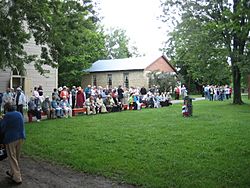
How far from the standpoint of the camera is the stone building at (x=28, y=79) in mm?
25723

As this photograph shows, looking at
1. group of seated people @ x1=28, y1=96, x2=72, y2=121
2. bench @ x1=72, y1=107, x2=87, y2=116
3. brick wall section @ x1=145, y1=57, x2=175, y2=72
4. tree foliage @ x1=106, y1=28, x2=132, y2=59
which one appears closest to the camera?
group of seated people @ x1=28, y1=96, x2=72, y2=121

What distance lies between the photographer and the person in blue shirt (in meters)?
7.07

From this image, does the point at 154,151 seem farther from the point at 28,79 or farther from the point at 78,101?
the point at 28,79

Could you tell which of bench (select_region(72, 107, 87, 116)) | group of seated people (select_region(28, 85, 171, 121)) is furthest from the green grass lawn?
bench (select_region(72, 107, 87, 116))

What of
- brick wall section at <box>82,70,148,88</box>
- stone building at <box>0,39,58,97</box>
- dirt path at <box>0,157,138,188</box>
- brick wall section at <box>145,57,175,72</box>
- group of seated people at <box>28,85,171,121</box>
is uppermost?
brick wall section at <box>145,57,175,72</box>

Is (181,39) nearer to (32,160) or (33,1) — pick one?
(33,1)

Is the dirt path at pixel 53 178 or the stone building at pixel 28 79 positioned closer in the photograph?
the dirt path at pixel 53 178

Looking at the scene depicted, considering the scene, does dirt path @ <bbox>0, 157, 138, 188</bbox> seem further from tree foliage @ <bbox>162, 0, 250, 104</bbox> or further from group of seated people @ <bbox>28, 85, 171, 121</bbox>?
tree foliage @ <bbox>162, 0, 250, 104</bbox>

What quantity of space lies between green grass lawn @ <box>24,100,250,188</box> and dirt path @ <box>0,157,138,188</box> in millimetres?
299

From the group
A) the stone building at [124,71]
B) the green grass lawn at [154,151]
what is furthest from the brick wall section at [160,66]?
the green grass lawn at [154,151]

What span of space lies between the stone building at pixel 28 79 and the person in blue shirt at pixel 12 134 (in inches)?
737

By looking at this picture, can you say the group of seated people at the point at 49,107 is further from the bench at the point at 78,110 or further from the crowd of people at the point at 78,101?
the bench at the point at 78,110

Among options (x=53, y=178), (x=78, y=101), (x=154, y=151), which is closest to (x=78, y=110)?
(x=78, y=101)

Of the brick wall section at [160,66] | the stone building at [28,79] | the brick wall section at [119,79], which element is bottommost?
the stone building at [28,79]
